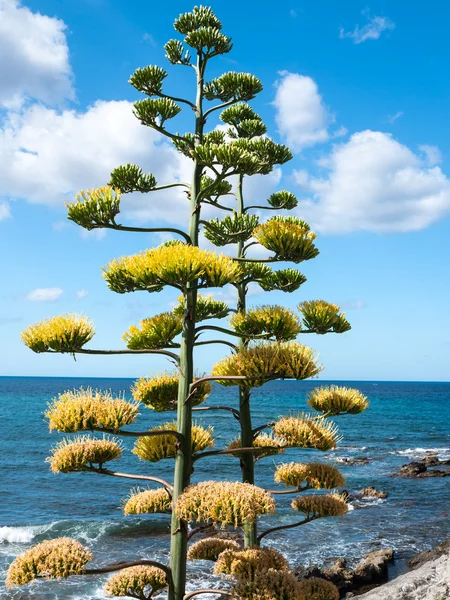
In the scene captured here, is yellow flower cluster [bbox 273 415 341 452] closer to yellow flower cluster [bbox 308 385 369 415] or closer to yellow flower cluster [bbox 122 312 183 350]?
yellow flower cluster [bbox 308 385 369 415]

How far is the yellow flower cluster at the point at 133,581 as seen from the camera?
7.16 m

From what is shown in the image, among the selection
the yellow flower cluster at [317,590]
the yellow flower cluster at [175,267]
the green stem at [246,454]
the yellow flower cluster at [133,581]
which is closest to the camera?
the yellow flower cluster at [175,267]

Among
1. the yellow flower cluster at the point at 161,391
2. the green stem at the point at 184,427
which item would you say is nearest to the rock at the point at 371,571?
the yellow flower cluster at the point at 161,391

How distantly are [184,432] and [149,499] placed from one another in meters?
1.70

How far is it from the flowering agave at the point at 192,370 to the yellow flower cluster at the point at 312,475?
2cm

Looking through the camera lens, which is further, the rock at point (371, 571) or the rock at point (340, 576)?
the rock at point (371, 571)

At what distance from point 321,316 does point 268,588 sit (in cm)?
354

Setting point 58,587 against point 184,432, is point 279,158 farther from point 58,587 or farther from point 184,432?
point 58,587

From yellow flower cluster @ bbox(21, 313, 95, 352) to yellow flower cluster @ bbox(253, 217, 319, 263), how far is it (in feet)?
8.53

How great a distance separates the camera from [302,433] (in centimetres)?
745

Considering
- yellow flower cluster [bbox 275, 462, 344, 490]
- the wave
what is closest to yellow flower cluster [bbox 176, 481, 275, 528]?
yellow flower cluster [bbox 275, 462, 344, 490]

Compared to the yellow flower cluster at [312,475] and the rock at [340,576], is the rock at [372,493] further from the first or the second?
the yellow flower cluster at [312,475]

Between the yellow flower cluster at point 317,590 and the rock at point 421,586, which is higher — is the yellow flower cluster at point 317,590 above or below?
above

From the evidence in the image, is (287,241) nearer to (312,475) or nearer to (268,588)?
(312,475)
